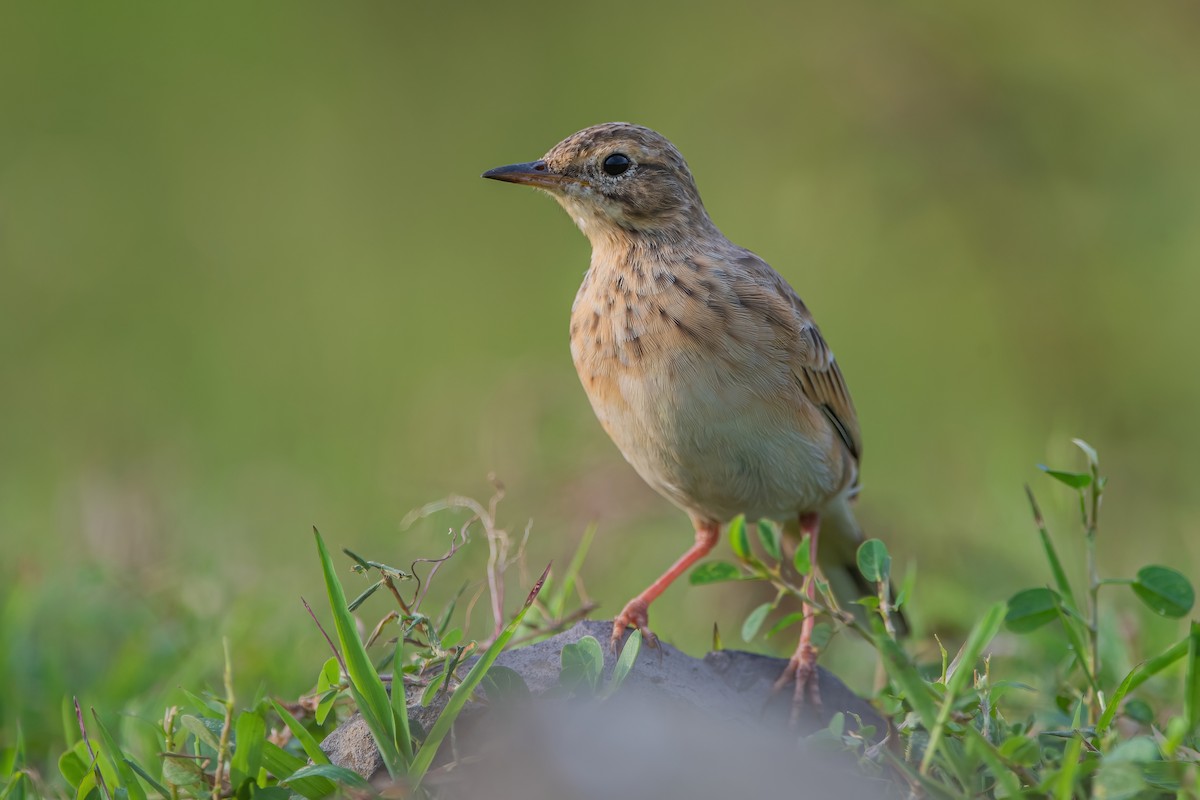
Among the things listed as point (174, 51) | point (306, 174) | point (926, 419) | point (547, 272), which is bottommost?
point (926, 419)

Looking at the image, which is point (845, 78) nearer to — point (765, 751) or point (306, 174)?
point (765, 751)

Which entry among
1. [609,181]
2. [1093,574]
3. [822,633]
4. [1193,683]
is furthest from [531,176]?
[1193,683]

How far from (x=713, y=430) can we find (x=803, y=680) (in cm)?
90

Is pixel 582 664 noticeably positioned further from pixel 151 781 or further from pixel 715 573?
pixel 151 781

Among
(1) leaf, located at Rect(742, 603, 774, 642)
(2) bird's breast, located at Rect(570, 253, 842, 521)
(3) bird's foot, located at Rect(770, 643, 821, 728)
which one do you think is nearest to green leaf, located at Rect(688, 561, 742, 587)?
(1) leaf, located at Rect(742, 603, 774, 642)

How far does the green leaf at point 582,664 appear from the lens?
10.3 ft

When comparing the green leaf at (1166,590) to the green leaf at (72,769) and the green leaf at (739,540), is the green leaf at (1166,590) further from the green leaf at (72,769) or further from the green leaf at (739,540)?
the green leaf at (72,769)

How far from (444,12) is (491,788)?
12.4 metres

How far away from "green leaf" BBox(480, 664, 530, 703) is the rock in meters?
0.03

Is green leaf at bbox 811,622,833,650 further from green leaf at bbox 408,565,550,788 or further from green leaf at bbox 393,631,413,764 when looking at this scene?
green leaf at bbox 393,631,413,764

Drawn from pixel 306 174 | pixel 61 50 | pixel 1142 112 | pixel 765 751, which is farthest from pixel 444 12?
pixel 765 751

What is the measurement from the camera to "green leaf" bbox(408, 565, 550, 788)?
2.87 metres

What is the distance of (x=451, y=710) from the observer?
2936mm

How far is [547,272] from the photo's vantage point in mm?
13461
